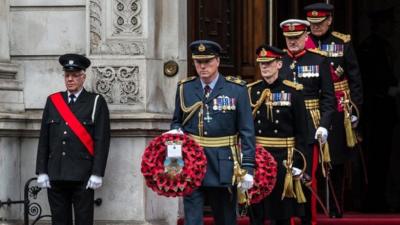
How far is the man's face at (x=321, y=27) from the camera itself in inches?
661

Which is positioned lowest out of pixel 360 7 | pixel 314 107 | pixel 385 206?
pixel 385 206

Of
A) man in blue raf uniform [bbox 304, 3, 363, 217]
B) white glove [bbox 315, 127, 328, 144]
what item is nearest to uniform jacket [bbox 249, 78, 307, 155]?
white glove [bbox 315, 127, 328, 144]

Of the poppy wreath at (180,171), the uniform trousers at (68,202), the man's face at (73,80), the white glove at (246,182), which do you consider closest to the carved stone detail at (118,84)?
the man's face at (73,80)

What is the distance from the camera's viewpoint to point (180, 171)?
46.0 feet

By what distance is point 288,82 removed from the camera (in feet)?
50.5

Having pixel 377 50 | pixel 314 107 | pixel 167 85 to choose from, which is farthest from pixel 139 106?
pixel 377 50

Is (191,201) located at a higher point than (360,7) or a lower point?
lower

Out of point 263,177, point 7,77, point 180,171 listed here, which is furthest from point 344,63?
point 7,77

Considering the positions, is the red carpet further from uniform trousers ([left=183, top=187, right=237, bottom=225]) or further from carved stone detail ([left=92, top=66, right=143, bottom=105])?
uniform trousers ([left=183, top=187, right=237, bottom=225])

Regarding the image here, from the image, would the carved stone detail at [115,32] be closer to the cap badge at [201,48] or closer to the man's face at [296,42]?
the man's face at [296,42]

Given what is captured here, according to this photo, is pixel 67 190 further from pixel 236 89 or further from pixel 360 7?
pixel 360 7

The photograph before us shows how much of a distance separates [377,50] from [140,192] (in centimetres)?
373

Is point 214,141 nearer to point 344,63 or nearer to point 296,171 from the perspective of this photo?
point 296,171

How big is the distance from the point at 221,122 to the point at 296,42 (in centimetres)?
215
